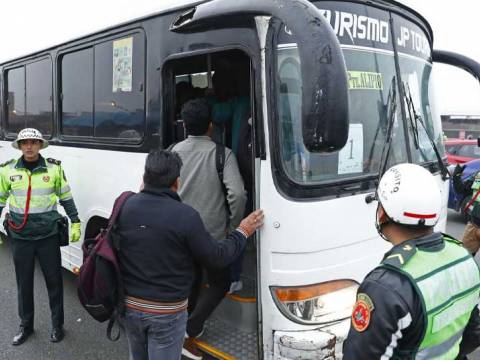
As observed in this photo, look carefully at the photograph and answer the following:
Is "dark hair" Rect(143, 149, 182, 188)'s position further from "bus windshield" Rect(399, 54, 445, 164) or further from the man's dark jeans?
"bus windshield" Rect(399, 54, 445, 164)

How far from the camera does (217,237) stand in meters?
2.94

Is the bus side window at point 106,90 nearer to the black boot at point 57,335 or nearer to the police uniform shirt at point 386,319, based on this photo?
the black boot at point 57,335

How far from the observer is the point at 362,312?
4.83 ft

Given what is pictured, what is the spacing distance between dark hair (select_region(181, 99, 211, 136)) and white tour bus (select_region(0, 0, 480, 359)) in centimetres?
30

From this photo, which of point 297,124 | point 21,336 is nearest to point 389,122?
point 297,124

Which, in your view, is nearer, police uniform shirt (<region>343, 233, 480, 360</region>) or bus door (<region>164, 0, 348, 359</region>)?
police uniform shirt (<region>343, 233, 480, 360</region>)

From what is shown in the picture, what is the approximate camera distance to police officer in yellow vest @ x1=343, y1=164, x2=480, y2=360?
141 centimetres

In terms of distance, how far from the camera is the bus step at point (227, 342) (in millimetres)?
2957

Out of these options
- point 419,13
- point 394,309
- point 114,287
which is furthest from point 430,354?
point 419,13

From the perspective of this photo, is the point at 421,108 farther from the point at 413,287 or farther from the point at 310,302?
the point at 413,287

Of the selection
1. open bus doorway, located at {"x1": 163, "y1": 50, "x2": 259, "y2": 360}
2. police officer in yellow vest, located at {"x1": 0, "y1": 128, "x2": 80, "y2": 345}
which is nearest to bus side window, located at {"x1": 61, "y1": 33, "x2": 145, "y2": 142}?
open bus doorway, located at {"x1": 163, "y1": 50, "x2": 259, "y2": 360}

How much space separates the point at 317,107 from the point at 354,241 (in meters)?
1.11

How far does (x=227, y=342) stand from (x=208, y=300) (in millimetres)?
341

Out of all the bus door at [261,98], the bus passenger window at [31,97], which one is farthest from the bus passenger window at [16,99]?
the bus door at [261,98]
